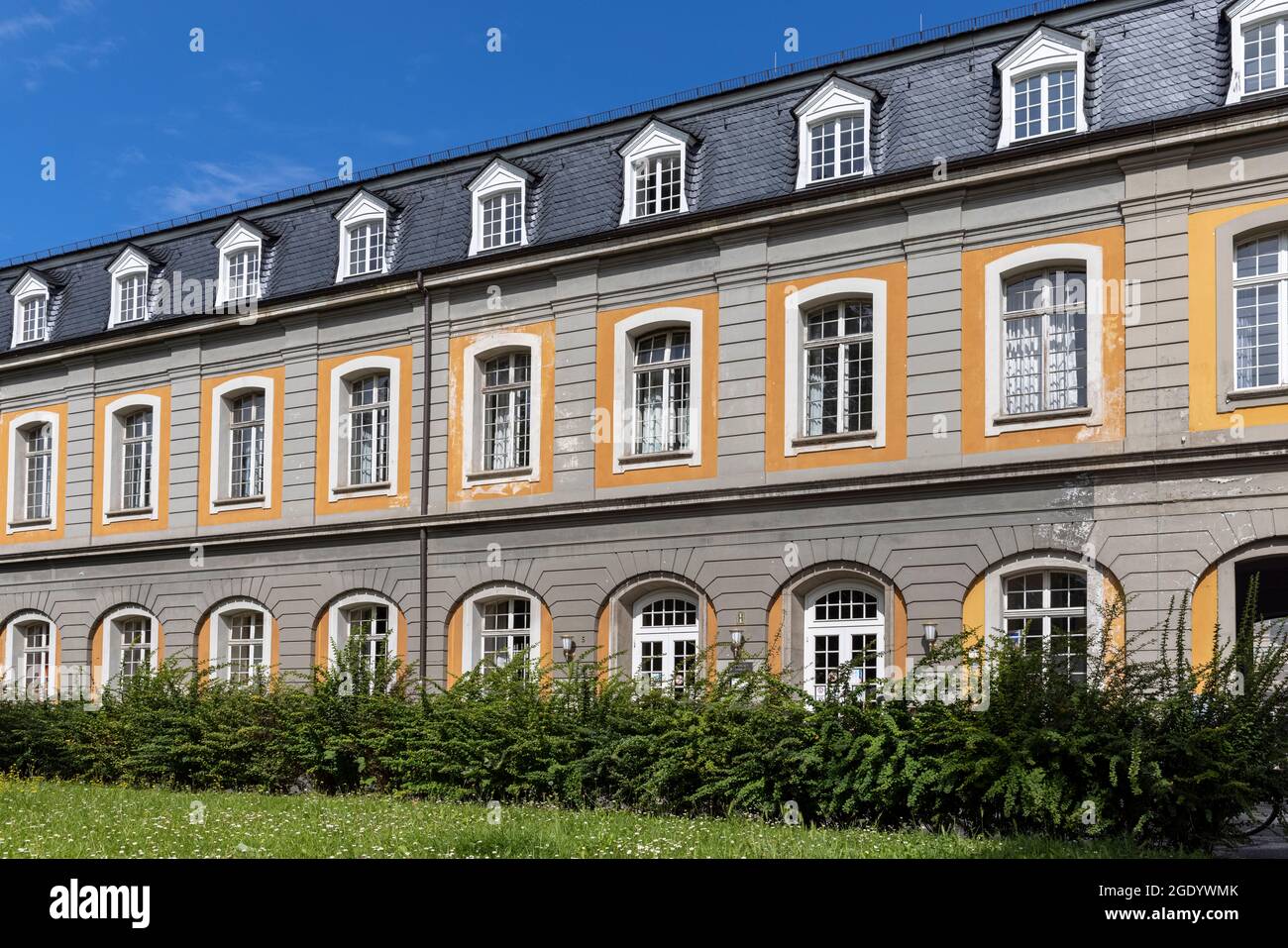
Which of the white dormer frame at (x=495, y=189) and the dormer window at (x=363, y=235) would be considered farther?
the dormer window at (x=363, y=235)

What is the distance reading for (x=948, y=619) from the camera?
2153 cm

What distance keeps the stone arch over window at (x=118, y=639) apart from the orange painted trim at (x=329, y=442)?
541 centimetres

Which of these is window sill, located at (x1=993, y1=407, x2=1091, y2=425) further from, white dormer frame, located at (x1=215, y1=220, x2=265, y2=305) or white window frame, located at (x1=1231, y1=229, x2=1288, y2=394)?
white dormer frame, located at (x1=215, y1=220, x2=265, y2=305)

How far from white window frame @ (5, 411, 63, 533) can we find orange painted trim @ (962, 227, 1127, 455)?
20.9m

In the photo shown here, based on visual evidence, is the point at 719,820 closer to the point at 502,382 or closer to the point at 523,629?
the point at 523,629

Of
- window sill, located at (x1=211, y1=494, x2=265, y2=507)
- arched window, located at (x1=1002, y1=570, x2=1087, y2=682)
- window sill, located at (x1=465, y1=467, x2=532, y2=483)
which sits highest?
window sill, located at (x1=465, y1=467, x2=532, y2=483)

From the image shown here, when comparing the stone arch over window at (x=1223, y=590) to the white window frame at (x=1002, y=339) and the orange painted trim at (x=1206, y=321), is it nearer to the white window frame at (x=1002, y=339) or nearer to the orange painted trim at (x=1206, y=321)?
the orange painted trim at (x=1206, y=321)

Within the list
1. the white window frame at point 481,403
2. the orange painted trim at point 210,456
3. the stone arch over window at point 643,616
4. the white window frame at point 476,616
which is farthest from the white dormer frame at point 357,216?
the stone arch over window at point 643,616

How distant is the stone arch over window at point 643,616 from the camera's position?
960 inches

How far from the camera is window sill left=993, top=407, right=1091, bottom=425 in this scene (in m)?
20.9

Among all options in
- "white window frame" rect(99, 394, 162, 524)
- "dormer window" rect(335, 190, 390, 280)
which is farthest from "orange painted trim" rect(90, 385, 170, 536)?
"dormer window" rect(335, 190, 390, 280)

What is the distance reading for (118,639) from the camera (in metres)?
31.7

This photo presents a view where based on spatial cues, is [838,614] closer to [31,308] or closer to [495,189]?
[495,189]

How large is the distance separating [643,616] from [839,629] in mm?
3636
